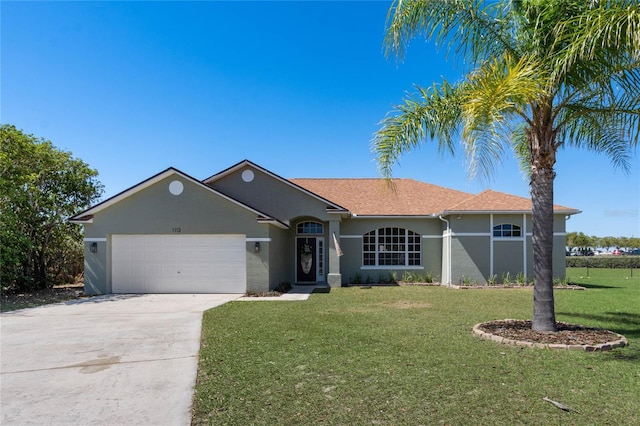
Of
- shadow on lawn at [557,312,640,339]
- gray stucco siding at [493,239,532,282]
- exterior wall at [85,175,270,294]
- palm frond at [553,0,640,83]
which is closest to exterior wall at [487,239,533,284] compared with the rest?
gray stucco siding at [493,239,532,282]

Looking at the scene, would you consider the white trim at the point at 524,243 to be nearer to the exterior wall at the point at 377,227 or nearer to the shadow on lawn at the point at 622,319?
the exterior wall at the point at 377,227

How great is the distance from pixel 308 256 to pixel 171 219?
7.06 m

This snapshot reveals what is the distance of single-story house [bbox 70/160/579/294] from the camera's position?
16594 mm

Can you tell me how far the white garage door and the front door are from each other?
4.50 meters

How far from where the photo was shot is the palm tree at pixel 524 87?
Result: 23.8 ft

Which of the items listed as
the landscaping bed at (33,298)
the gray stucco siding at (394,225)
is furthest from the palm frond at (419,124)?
the landscaping bed at (33,298)

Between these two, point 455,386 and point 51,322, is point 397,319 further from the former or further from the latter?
point 51,322

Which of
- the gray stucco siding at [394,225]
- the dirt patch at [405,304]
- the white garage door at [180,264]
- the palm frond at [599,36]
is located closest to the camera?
the palm frond at [599,36]

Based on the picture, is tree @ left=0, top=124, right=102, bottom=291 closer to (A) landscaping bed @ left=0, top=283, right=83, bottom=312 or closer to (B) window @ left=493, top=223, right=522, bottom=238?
(A) landscaping bed @ left=0, top=283, right=83, bottom=312

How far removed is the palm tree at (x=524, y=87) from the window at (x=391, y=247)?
12.0 meters

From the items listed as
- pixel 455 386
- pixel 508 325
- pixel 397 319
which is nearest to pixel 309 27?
pixel 397 319

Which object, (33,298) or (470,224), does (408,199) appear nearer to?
(470,224)

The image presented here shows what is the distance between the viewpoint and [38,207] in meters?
18.0

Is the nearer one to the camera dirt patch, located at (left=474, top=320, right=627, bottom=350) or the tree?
dirt patch, located at (left=474, top=320, right=627, bottom=350)
